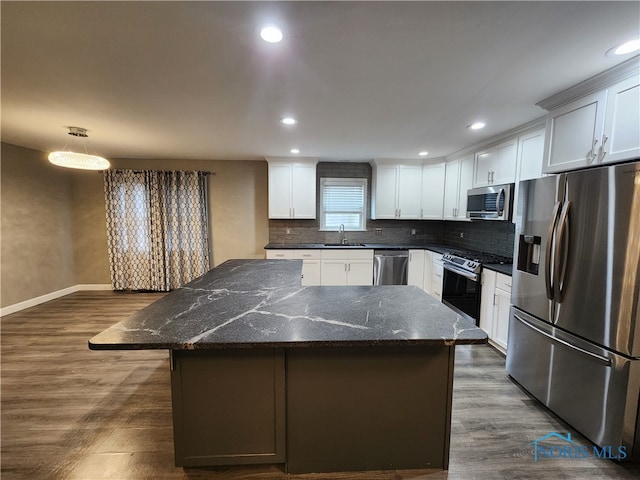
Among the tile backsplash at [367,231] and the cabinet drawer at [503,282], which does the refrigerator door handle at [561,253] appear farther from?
the tile backsplash at [367,231]

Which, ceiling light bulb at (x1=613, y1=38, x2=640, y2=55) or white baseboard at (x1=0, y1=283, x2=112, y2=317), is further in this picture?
white baseboard at (x1=0, y1=283, x2=112, y2=317)

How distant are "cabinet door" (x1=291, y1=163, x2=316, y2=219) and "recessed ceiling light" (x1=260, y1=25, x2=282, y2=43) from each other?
3073 mm

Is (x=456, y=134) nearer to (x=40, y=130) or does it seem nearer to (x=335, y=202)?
(x=335, y=202)

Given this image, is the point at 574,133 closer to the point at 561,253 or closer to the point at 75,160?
the point at 561,253

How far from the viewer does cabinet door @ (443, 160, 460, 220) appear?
411 centimetres

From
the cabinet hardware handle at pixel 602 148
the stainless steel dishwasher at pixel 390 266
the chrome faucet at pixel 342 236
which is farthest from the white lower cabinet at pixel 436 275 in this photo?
the cabinet hardware handle at pixel 602 148

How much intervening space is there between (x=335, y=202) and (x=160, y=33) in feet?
12.4

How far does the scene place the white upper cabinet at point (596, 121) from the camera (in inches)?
65.3

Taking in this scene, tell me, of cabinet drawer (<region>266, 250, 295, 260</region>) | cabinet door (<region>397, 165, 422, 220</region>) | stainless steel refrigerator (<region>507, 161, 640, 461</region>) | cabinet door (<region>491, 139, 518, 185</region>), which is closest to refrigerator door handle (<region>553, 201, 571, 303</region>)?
stainless steel refrigerator (<region>507, 161, 640, 461</region>)

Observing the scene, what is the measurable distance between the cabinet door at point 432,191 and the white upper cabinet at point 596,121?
2218 millimetres

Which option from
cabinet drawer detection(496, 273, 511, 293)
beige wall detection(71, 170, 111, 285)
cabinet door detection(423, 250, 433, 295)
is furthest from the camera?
beige wall detection(71, 170, 111, 285)

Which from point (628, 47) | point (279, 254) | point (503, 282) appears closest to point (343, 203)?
point (279, 254)

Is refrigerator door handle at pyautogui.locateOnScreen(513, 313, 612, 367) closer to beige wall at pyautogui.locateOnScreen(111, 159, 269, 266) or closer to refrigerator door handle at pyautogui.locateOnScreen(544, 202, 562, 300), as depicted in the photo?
refrigerator door handle at pyautogui.locateOnScreen(544, 202, 562, 300)

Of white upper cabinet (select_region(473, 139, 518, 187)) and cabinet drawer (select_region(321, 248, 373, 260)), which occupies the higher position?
white upper cabinet (select_region(473, 139, 518, 187))
